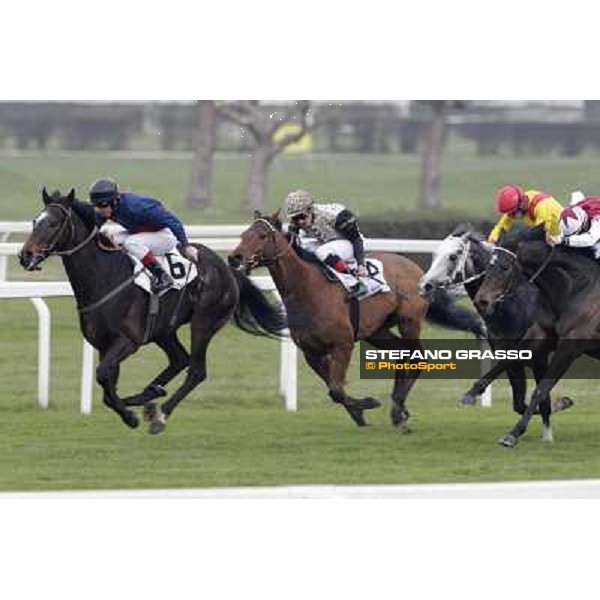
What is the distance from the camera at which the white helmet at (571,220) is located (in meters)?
11.3

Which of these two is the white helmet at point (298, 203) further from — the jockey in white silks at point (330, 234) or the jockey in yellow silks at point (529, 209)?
the jockey in yellow silks at point (529, 209)

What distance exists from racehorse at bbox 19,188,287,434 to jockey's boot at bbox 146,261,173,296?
85 mm

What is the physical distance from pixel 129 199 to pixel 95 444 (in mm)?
1449

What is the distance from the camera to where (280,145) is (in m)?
29.3

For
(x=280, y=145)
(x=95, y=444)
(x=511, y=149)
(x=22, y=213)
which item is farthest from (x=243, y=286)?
(x=511, y=149)

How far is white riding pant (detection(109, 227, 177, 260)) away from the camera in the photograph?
11.5 metres

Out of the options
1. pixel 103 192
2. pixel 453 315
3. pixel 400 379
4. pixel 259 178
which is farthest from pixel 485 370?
pixel 259 178

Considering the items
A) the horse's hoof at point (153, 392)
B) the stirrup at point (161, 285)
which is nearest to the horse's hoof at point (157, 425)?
the horse's hoof at point (153, 392)

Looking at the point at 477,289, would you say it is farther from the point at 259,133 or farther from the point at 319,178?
the point at 319,178

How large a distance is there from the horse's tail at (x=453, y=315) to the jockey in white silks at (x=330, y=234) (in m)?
0.67

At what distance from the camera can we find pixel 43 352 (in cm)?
1226

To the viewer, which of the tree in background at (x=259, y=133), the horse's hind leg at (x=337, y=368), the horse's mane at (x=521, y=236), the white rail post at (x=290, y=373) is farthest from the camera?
the tree in background at (x=259, y=133)

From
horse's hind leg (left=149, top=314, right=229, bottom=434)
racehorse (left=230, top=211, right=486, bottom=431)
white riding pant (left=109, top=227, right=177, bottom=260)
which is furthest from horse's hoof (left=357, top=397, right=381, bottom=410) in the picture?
Answer: white riding pant (left=109, top=227, right=177, bottom=260)
